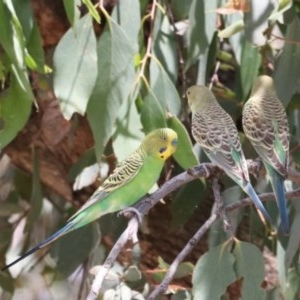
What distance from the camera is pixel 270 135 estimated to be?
1.03m

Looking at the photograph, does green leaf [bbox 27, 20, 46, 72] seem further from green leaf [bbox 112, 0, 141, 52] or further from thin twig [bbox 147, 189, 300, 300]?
thin twig [bbox 147, 189, 300, 300]

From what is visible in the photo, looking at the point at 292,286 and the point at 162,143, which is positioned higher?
the point at 162,143

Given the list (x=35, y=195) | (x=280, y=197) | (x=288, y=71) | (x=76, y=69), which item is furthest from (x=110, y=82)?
(x=35, y=195)

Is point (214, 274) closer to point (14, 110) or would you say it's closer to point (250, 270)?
point (250, 270)

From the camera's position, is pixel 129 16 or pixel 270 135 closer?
pixel 270 135

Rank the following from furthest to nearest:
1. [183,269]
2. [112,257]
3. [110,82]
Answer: [183,269], [110,82], [112,257]

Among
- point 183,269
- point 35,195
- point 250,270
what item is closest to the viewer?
point 250,270

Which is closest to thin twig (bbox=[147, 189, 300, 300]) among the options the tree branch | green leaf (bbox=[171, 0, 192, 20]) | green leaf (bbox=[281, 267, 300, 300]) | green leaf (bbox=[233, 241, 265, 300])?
the tree branch

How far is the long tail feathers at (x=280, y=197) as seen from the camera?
3.16ft

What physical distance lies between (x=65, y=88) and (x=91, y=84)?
4 centimetres

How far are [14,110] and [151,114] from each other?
20 centimetres

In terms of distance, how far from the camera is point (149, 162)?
0.90 meters

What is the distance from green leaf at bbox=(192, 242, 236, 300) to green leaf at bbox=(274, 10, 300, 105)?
0.29 meters

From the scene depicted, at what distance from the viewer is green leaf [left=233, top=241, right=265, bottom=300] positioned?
47.3 inches
